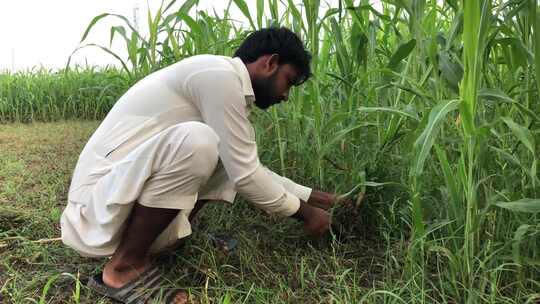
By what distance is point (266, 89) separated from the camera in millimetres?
1456

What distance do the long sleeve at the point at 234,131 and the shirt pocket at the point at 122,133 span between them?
15 centimetres

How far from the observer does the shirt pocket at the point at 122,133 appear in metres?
1.43

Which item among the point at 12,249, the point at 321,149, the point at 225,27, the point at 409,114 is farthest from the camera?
the point at 225,27

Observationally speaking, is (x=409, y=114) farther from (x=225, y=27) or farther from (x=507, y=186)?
(x=225, y=27)

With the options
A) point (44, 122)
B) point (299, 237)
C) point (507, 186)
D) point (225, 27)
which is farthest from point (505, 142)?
point (44, 122)

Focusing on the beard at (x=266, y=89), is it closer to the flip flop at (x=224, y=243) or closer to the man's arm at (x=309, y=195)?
the man's arm at (x=309, y=195)

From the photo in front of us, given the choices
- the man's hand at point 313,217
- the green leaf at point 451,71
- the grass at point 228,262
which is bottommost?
the grass at point 228,262

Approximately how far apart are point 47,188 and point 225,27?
3.50 feet

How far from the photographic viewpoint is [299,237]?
66.3 inches

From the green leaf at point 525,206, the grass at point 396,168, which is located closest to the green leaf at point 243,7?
the grass at point 396,168

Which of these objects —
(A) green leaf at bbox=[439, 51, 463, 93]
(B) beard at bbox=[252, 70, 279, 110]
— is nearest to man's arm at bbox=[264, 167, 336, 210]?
(B) beard at bbox=[252, 70, 279, 110]

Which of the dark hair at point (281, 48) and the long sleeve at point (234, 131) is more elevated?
the dark hair at point (281, 48)

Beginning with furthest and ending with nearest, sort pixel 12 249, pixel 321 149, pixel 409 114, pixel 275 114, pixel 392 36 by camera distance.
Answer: pixel 392 36
pixel 275 114
pixel 12 249
pixel 321 149
pixel 409 114

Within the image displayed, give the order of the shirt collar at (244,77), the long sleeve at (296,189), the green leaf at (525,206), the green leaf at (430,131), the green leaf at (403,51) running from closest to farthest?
1. the green leaf at (430,131)
2. the green leaf at (525,206)
3. the green leaf at (403,51)
4. the shirt collar at (244,77)
5. the long sleeve at (296,189)
